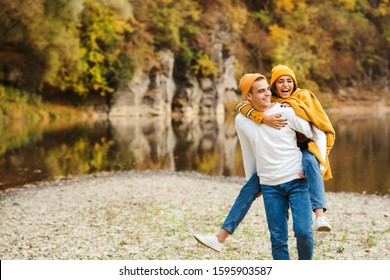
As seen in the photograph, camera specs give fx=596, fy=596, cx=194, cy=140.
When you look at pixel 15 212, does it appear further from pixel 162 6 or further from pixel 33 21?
pixel 162 6

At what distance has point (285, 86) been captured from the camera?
509cm

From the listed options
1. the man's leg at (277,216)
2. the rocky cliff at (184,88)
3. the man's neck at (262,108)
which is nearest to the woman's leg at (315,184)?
the man's leg at (277,216)

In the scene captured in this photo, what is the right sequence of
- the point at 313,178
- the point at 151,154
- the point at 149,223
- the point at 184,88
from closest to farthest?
1. the point at 313,178
2. the point at 149,223
3. the point at 151,154
4. the point at 184,88

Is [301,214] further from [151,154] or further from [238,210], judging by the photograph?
[151,154]

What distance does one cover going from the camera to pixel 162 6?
52.3 m

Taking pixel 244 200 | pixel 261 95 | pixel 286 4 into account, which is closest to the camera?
pixel 261 95

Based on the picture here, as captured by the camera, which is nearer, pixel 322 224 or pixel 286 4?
pixel 322 224

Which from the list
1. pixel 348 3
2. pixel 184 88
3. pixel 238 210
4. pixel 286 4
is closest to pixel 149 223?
pixel 238 210

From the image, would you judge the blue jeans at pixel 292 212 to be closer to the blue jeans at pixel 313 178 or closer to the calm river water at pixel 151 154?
the blue jeans at pixel 313 178

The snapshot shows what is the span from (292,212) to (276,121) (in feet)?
2.50

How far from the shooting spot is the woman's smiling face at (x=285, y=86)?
509 cm

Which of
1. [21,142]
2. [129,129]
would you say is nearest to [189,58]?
[129,129]

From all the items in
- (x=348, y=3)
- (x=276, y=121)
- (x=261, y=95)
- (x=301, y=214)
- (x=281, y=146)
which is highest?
(x=348, y=3)

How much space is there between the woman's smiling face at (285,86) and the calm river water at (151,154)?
10.8 meters
